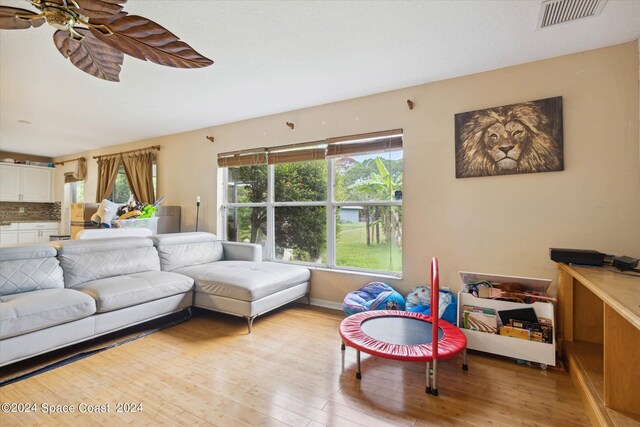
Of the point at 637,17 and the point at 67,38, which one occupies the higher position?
the point at 637,17

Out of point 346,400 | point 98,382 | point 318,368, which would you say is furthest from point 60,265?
point 346,400

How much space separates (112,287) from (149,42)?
2061 mm

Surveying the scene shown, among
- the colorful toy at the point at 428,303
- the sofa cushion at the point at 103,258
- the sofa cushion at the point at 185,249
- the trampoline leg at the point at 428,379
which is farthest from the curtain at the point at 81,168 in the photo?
the trampoline leg at the point at 428,379

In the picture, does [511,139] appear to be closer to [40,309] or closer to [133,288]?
[133,288]

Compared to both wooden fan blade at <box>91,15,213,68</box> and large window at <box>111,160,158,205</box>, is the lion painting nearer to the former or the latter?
wooden fan blade at <box>91,15,213,68</box>

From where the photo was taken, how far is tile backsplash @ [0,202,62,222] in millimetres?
6496

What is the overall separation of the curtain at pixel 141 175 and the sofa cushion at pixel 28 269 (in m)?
2.69

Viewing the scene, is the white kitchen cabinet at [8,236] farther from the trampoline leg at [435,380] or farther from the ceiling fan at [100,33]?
the trampoline leg at [435,380]

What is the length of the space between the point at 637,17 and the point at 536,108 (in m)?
0.74

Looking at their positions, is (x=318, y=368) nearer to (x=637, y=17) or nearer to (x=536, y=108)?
(x=536, y=108)

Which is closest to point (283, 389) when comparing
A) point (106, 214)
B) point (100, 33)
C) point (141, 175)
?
point (100, 33)

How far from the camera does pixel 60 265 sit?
8.86ft

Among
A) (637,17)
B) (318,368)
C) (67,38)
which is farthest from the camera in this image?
(318,368)

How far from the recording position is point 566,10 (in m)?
1.89
